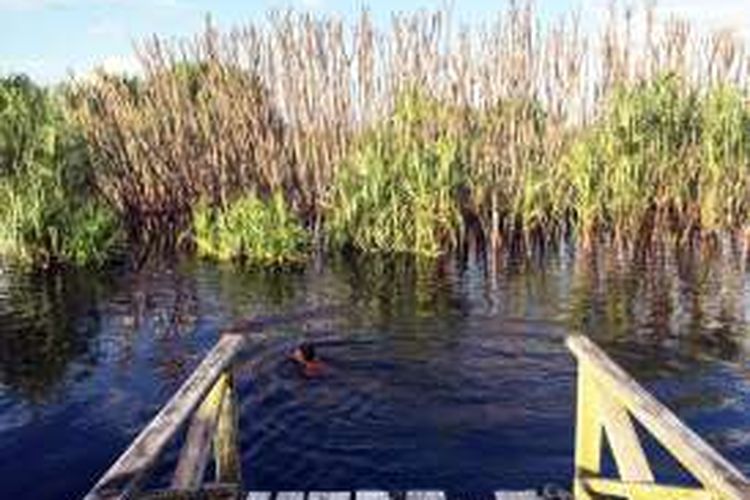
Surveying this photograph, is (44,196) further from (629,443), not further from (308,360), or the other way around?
(629,443)

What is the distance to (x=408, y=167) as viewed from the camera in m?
21.8

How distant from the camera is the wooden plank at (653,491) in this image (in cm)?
582

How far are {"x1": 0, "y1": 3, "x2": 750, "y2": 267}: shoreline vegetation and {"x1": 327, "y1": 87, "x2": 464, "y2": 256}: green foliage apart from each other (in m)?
0.04

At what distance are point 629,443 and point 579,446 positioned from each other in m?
0.96

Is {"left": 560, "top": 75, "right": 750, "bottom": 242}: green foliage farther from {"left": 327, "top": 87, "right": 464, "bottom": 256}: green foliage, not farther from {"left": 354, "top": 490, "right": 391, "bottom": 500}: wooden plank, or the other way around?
{"left": 354, "top": 490, "right": 391, "bottom": 500}: wooden plank

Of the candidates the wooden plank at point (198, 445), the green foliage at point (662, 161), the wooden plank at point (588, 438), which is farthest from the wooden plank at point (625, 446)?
the green foliage at point (662, 161)

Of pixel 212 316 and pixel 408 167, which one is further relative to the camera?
pixel 408 167

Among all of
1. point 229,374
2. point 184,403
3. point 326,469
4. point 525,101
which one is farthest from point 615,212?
point 184,403

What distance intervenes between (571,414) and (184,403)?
630 cm

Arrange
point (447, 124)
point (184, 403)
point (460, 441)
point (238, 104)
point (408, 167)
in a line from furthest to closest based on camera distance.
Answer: point (238, 104), point (447, 124), point (408, 167), point (460, 441), point (184, 403)

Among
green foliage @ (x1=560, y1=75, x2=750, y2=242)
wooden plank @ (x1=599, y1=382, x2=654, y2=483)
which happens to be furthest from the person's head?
green foliage @ (x1=560, y1=75, x2=750, y2=242)

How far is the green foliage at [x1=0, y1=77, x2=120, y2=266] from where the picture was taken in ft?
71.2

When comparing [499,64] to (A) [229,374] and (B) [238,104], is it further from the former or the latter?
(A) [229,374]

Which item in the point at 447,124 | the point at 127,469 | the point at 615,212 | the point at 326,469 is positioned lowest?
the point at 326,469
